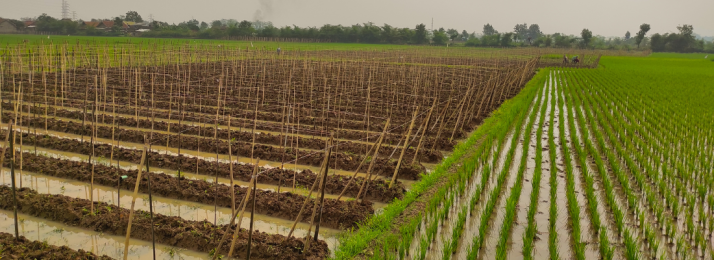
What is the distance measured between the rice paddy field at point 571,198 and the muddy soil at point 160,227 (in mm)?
657

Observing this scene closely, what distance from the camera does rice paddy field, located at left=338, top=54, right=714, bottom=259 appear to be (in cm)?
433

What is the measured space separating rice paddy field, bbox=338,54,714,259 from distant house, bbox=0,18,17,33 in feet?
213

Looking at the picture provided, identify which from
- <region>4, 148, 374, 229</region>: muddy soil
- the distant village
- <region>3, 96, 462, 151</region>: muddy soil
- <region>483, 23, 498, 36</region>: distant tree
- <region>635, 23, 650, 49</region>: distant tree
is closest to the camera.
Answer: <region>4, 148, 374, 229</region>: muddy soil

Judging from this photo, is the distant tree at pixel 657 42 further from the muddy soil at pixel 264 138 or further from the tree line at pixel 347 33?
the muddy soil at pixel 264 138

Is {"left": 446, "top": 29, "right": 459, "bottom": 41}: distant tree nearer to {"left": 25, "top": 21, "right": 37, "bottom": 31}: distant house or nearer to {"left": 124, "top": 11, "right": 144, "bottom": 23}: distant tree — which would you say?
{"left": 124, "top": 11, "right": 144, "bottom": 23}: distant tree

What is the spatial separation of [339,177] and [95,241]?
278cm

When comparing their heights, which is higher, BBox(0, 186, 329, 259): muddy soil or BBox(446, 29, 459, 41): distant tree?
BBox(446, 29, 459, 41): distant tree

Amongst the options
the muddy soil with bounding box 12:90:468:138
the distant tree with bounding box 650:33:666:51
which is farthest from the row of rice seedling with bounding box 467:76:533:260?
the distant tree with bounding box 650:33:666:51

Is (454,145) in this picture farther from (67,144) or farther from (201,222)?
(67,144)

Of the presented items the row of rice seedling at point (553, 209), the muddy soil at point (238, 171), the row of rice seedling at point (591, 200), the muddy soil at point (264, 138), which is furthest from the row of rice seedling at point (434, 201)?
the row of rice seedling at point (591, 200)

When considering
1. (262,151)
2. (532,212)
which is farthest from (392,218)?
(262,151)

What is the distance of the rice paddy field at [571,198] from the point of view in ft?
14.2

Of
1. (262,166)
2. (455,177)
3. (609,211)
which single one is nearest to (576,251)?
(609,211)

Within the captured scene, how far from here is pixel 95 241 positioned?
4254 mm
